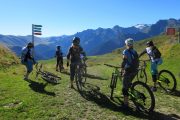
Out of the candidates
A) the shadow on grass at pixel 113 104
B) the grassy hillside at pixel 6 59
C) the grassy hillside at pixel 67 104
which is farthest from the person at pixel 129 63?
the grassy hillside at pixel 6 59

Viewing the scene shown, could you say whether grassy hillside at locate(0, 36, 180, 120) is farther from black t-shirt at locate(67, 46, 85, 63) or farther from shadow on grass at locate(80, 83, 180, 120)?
black t-shirt at locate(67, 46, 85, 63)

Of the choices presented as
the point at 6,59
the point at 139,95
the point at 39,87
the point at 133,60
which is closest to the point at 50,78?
the point at 39,87

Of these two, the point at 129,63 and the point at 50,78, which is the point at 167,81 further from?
the point at 50,78

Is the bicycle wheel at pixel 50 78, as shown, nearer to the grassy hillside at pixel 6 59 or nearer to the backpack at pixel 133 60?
the backpack at pixel 133 60

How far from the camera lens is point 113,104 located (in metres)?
17.1

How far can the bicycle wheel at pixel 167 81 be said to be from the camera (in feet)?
69.9

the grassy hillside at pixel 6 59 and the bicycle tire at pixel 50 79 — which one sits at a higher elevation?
the grassy hillside at pixel 6 59

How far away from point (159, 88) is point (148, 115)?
783 centimetres

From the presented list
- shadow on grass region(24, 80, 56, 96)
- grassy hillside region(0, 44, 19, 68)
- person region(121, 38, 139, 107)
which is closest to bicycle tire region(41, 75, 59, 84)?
shadow on grass region(24, 80, 56, 96)

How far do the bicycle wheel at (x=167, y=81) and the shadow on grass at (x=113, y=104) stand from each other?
417 cm

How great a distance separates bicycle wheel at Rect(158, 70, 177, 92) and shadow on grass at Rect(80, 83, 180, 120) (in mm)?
4165

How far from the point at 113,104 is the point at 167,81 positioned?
5.59 meters

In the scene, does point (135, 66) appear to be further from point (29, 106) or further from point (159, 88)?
point (159, 88)

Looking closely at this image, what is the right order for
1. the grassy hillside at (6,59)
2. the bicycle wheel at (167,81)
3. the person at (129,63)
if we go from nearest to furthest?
the person at (129,63), the bicycle wheel at (167,81), the grassy hillside at (6,59)
